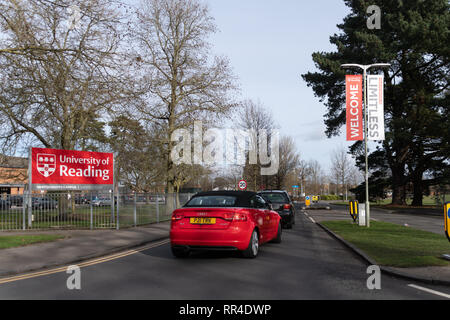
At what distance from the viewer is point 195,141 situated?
90.4 ft

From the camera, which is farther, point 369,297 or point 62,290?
point 62,290

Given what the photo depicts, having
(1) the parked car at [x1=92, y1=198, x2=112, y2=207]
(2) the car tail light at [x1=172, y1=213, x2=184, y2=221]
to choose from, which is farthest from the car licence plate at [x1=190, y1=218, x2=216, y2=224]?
(1) the parked car at [x1=92, y1=198, x2=112, y2=207]

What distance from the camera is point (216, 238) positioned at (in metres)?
7.83

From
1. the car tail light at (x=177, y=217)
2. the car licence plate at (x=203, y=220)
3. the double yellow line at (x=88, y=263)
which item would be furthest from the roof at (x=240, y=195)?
the double yellow line at (x=88, y=263)

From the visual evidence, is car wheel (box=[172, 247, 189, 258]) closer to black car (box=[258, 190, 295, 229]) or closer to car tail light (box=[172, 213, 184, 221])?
car tail light (box=[172, 213, 184, 221])

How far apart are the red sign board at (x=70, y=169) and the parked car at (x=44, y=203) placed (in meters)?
0.66

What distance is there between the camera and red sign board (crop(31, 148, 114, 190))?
1583cm

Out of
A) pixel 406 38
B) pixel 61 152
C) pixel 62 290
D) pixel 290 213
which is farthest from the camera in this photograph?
pixel 406 38

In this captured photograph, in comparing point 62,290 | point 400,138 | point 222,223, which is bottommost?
point 62,290

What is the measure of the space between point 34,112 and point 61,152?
385 cm

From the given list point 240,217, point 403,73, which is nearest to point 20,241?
point 240,217

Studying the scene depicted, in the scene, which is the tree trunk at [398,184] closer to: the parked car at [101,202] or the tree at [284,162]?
the tree at [284,162]

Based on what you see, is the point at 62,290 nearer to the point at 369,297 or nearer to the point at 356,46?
the point at 369,297
